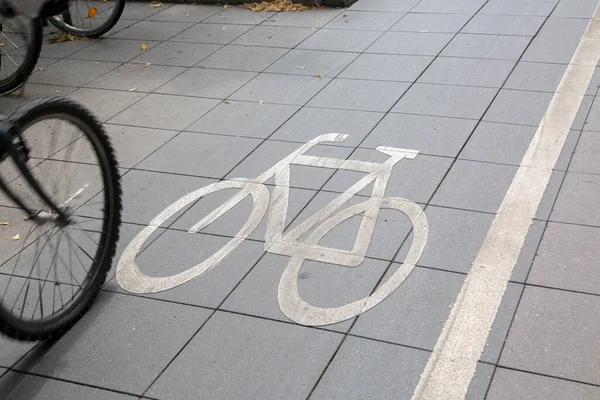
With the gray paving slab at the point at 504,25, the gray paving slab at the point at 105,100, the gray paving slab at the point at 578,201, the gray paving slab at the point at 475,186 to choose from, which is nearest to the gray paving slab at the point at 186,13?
the gray paving slab at the point at 105,100

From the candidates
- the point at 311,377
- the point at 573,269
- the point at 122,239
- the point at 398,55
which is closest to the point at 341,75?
the point at 398,55

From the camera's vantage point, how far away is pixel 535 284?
12.8ft

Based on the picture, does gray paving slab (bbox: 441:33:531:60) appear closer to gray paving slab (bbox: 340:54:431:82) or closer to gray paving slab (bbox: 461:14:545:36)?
gray paving slab (bbox: 461:14:545:36)

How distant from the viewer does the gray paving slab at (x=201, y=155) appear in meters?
5.37

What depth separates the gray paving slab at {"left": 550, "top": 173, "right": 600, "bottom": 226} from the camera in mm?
4406

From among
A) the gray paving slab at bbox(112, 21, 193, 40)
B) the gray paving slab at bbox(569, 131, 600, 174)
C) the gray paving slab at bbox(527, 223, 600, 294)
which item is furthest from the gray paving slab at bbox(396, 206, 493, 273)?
the gray paving slab at bbox(112, 21, 193, 40)

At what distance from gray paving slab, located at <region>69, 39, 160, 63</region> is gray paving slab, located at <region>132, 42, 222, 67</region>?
0.13m

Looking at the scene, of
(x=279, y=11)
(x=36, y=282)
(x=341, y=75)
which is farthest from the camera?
(x=279, y=11)

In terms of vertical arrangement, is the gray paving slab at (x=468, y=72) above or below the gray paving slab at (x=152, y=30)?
below

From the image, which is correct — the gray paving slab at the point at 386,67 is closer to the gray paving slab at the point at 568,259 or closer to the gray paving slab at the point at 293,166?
the gray paving slab at the point at 293,166

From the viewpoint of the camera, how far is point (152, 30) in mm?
8367

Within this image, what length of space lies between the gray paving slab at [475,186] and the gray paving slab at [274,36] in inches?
115

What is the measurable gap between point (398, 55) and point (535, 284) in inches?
140

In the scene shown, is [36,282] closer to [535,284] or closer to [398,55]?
[535,284]
